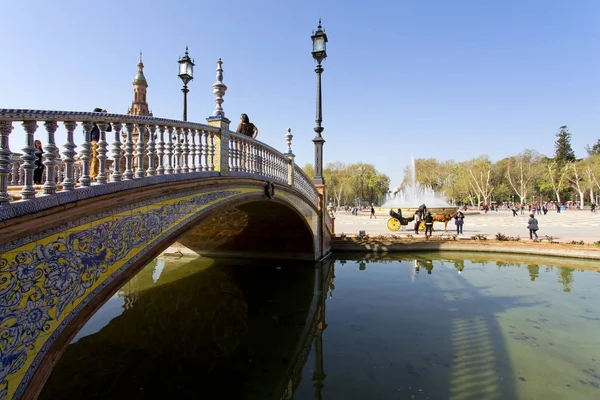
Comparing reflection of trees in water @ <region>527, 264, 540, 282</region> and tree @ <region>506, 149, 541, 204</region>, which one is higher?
tree @ <region>506, 149, 541, 204</region>

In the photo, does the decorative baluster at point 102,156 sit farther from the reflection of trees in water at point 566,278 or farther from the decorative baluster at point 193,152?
the reflection of trees in water at point 566,278

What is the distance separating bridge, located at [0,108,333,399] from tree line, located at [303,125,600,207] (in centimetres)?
5894

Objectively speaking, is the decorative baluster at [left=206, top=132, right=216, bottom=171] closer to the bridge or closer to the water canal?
the bridge

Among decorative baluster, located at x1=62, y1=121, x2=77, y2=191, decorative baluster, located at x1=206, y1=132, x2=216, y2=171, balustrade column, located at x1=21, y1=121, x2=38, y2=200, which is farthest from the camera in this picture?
decorative baluster, located at x1=206, y1=132, x2=216, y2=171

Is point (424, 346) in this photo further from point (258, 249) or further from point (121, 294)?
point (258, 249)

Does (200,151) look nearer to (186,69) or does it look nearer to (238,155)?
(238,155)

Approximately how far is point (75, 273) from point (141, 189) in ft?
4.01

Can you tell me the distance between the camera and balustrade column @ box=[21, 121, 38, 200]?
2.75 meters

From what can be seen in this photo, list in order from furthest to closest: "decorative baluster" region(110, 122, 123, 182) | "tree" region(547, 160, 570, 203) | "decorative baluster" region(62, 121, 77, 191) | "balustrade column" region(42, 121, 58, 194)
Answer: "tree" region(547, 160, 570, 203) → "decorative baluster" region(110, 122, 123, 182) → "decorative baluster" region(62, 121, 77, 191) → "balustrade column" region(42, 121, 58, 194)

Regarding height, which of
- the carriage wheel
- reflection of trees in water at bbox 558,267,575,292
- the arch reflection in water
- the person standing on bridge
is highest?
the person standing on bridge

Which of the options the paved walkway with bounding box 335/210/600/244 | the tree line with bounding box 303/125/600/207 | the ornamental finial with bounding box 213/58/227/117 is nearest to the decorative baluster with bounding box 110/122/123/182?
the ornamental finial with bounding box 213/58/227/117

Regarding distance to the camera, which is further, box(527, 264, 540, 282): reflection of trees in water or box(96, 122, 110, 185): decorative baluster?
box(527, 264, 540, 282): reflection of trees in water

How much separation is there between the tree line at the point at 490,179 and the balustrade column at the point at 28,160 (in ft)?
201

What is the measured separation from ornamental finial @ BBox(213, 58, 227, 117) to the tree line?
57657mm
